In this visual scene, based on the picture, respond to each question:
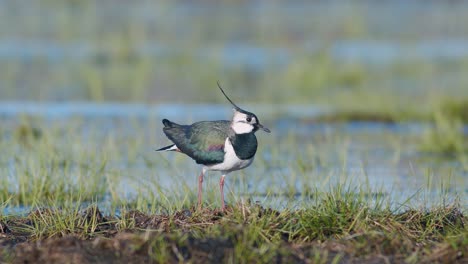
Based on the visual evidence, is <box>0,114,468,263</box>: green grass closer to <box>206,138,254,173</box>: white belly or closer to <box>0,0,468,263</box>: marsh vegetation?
<box>0,0,468,263</box>: marsh vegetation

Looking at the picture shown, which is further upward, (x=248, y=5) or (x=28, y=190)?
(x=248, y=5)

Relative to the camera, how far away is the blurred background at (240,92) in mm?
8664

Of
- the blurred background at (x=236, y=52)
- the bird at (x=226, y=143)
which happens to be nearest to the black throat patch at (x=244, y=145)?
the bird at (x=226, y=143)

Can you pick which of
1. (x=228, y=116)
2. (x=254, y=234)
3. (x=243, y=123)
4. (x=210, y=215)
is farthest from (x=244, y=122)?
(x=228, y=116)

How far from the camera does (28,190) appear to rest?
796 cm

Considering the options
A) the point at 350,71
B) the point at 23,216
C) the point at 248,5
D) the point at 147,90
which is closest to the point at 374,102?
the point at 350,71

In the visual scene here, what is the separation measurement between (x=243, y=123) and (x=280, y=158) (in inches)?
128

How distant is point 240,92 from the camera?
1538cm

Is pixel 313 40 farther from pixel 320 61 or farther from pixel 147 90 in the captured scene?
pixel 147 90

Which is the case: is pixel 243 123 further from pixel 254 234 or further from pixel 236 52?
pixel 236 52

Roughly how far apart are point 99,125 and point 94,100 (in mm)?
2113

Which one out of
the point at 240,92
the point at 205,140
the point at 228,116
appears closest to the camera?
the point at 205,140

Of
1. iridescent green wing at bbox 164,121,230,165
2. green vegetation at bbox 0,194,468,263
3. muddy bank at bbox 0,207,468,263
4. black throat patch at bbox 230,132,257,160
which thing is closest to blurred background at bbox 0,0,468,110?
iridescent green wing at bbox 164,121,230,165

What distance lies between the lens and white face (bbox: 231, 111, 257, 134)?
6.92m
